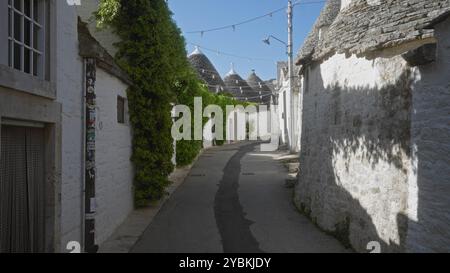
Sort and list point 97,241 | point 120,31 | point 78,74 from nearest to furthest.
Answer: point 78,74, point 97,241, point 120,31

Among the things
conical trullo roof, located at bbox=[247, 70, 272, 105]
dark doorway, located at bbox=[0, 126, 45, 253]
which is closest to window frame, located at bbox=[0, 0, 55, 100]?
dark doorway, located at bbox=[0, 126, 45, 253]

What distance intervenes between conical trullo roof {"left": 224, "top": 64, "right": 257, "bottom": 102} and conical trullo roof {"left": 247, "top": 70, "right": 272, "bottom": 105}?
1.23 meters

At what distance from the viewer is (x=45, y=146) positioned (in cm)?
582

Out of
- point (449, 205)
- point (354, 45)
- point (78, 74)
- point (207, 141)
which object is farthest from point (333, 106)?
point (207, 141)

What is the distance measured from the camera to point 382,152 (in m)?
7.28

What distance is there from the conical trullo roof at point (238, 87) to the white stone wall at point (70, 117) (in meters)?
42.1

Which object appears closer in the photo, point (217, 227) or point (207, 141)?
point (217, 227)

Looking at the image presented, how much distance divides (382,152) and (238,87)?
42665 mm

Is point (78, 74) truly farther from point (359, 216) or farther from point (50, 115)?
point (359, 216)

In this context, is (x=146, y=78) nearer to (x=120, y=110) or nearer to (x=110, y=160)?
(x=120, y=110)

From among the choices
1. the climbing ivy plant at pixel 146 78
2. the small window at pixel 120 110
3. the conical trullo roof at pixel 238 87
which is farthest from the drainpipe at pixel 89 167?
the conical trullo roof at pixel 238 87

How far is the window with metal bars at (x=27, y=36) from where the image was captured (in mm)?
5059

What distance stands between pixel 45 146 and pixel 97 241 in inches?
106

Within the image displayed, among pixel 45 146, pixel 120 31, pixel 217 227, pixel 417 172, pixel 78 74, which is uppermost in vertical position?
pixel 120 31
